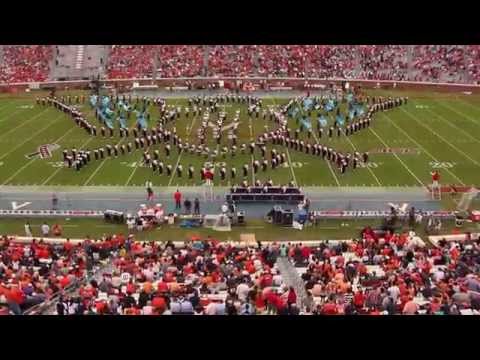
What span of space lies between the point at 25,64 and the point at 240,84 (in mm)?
12669

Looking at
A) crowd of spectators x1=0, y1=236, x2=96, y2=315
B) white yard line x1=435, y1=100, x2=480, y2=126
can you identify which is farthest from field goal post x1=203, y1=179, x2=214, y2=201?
white yard line x1=435, y1=100, x2=480, y2=126

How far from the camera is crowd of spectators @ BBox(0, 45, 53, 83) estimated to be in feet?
114

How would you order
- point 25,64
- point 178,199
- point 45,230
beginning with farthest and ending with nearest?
point 25,64 < point 178,199 < point 45,230

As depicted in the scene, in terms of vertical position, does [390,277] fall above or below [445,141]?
below

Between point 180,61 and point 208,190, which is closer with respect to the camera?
point 208,190

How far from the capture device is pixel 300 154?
734 inches

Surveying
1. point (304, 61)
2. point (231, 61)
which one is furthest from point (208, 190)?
point (304, 61)

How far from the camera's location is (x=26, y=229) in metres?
12.9

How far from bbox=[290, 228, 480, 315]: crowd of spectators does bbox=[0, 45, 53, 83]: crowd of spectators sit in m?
27.5

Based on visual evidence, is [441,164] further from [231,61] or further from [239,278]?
[231,61]

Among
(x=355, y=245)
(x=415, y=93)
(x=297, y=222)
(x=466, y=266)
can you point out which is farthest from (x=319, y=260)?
(x=415, y=93)

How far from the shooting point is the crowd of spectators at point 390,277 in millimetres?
7859
